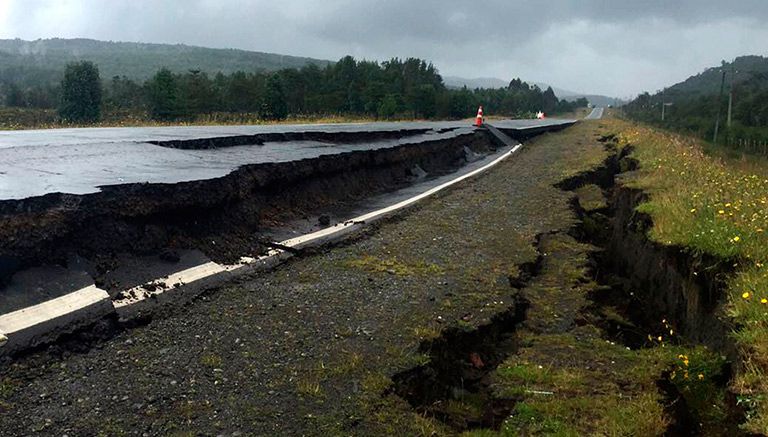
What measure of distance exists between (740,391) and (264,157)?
7.00m

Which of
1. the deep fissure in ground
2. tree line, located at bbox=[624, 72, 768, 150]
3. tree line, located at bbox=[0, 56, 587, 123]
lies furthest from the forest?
the deep fissure in ground

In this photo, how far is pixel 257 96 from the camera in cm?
4931

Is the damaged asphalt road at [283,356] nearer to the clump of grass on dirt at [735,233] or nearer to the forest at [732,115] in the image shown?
the clump of grass on dirt at [735,233]

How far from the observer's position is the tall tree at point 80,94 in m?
36.4

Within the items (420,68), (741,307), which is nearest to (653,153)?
(741,307)

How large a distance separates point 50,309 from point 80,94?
38.1 meters

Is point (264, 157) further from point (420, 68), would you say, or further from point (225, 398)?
point (420, 68)

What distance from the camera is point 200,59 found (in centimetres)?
19688

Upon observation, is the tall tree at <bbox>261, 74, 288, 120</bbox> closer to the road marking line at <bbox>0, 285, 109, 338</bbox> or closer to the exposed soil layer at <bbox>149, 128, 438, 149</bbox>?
the exposed soil layer at <bbox>149, 128, 438, 149</bbox>

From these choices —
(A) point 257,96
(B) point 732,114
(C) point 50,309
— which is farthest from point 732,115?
(C) point 50,309

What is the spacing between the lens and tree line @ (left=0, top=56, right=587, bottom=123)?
36719 millimetres

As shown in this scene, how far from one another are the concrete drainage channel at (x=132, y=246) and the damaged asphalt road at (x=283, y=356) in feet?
0.65

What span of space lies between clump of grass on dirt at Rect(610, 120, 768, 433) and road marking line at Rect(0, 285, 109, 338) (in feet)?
13.3

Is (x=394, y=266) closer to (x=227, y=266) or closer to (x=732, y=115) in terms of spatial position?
(x=227, y=266)
